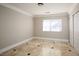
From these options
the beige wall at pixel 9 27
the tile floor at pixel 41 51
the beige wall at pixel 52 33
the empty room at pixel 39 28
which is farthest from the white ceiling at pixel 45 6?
the tile floor at pixel 41 51

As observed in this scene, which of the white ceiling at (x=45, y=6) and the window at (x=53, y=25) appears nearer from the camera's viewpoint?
the white ceiling at (x=45, y=6)

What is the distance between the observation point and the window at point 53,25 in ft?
22.8

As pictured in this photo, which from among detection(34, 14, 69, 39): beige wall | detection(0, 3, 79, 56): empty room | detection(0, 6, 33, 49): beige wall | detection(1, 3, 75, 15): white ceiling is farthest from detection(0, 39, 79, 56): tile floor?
detection(34, 14, 69, 39): beige wall

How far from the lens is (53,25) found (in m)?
7.16

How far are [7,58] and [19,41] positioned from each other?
4528 millimetres

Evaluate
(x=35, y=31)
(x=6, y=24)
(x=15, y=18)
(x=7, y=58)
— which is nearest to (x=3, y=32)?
(x=6, y=24)

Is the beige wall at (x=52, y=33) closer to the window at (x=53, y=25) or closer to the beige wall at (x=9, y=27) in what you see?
the window at (x=53, y=25)

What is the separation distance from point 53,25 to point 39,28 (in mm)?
1188

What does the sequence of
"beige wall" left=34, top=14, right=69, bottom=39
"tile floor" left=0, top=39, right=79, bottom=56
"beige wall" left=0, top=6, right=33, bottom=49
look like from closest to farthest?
"tile floor" left=0, top=39, right=79, bottom=56, "beige wall" left=0, top=6, right=33, bottom=49, "beige wall" left=34, top=14, right=69, bottom=39

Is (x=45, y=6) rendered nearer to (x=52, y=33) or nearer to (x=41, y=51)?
(x=41, y=51)

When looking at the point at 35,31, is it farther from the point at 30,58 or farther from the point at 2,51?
the point at 30,58

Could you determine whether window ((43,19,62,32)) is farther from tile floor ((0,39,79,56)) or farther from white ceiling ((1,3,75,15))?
tile floor ((0,39,79,56))

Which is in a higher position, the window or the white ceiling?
the white ceiling

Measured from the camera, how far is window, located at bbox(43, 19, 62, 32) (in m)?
6.94
